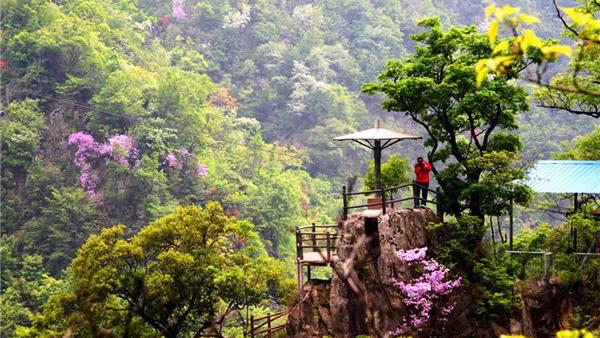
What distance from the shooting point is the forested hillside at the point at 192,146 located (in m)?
14.2

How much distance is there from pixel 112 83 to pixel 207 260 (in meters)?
14.7

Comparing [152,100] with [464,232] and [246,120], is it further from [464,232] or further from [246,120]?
[464,232]

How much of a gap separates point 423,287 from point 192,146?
17376 millimetres

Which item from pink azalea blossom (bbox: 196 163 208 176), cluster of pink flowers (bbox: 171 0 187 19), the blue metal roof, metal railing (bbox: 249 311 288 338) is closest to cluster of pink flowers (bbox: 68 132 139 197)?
pink azalea blossom (bbox: 196 163 208 176)

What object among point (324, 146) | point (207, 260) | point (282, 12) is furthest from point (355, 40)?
point (207, 260)

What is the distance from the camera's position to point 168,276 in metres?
14.1

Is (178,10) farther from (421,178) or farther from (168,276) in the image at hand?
(421,178)

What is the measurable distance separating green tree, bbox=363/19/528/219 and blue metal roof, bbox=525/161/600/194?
626 mm

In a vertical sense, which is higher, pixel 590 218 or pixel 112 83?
pixel 112 83

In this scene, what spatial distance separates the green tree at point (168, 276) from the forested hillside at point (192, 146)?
0.04m

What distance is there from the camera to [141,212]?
2653 cm

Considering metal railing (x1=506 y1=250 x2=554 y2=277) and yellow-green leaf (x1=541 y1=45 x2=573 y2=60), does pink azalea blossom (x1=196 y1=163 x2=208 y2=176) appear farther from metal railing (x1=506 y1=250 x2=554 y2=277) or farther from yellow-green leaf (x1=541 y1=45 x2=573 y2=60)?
yellow-green leaf (x1=541 y1=45 x2=573 y2=60)

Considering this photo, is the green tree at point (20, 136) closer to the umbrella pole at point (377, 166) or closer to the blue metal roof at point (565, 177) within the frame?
the umbrella pole at point (377, 166)

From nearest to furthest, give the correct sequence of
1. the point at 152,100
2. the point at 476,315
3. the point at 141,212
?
the point at 476,315 → the point at 141,212 → the point at 152,100
